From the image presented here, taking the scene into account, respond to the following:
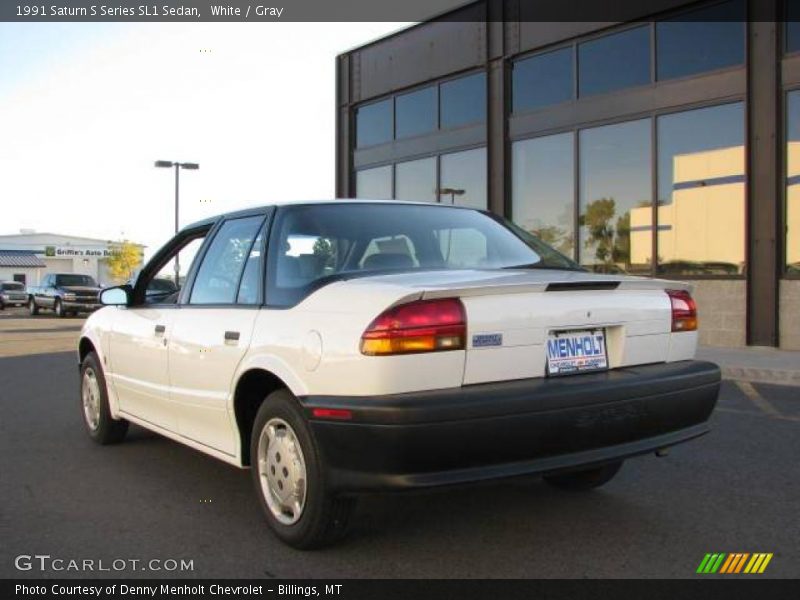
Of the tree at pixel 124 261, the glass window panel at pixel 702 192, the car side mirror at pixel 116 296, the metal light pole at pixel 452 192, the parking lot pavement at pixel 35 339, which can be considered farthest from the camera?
the tree at pixel 124 261

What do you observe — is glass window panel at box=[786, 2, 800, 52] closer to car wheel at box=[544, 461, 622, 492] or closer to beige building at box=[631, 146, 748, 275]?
beige building at box=[631, 146, 748, 275]

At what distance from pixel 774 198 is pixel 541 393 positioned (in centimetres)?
1027

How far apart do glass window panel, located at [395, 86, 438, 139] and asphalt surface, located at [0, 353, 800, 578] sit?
12904mm

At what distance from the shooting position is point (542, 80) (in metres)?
15.1

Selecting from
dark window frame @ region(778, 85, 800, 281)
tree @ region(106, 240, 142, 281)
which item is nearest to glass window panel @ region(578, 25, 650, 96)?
dark window frame @ region(778, 85, 800, 281)

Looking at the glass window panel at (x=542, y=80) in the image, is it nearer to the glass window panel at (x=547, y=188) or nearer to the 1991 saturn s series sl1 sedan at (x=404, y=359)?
the glass window panel at (x=547, y=188)

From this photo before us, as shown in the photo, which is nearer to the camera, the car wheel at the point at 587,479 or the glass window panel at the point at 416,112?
the car wheel at the point at 587,479

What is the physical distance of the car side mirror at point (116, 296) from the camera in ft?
16.4

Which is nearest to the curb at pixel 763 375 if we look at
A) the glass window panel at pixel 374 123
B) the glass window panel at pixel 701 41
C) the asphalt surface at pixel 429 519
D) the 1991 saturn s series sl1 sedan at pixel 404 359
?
the asphalt surface at pixel 429 519

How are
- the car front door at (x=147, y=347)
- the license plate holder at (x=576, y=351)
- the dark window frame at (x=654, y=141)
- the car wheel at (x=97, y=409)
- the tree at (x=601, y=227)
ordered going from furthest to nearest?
the tree at (x=601, y=227), the dark window frame at (x=654, y=141), the car wheel at (x=97, y=409), the car front door at (x=147, y=347), the license plate holder at (x=576, y=351)

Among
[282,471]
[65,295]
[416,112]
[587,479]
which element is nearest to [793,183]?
[416,112]

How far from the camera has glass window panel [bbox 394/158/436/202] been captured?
17344 mm

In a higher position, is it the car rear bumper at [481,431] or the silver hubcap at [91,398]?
the car rear bumper at [481,431]

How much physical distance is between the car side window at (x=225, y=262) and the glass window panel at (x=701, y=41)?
1066 cm
